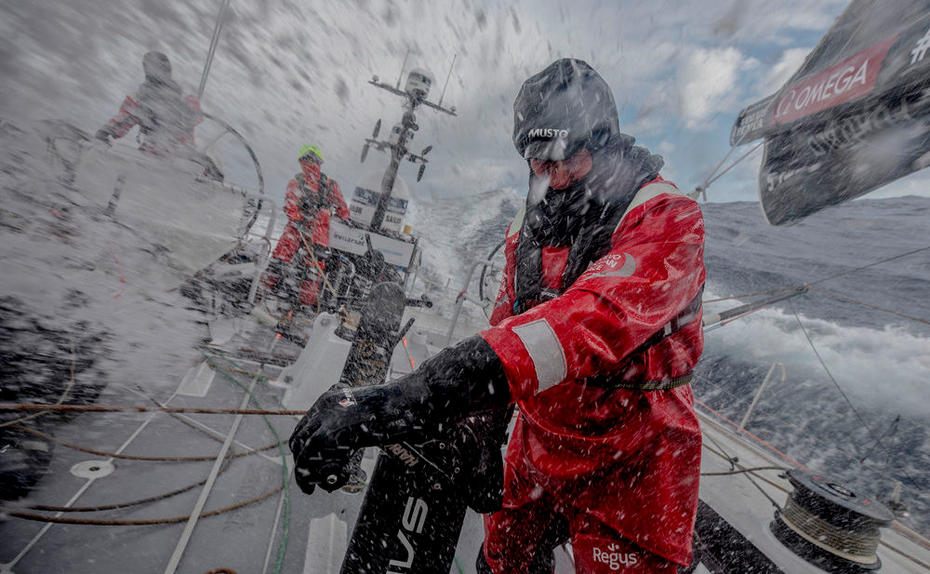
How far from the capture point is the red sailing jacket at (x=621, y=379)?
2.61ft

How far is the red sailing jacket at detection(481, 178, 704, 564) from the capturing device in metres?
0.80

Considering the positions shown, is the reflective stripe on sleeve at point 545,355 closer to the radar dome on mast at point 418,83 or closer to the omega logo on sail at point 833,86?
the omega logo on sail at point 833,86

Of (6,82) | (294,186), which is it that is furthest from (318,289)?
(6,82)

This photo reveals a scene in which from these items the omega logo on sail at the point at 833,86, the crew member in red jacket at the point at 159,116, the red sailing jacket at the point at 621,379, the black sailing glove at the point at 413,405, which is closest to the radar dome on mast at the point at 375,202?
the crew member in red jacket at the point at 159,116

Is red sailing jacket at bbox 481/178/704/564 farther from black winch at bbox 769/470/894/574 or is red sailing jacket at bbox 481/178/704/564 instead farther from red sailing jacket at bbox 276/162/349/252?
red sailing jacket at bbox 276/162/349/252

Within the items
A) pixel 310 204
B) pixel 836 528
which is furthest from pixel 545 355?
pixel 310 204

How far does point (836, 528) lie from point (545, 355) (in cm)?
222

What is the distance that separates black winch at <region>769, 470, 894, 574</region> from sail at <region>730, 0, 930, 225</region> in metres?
2.88

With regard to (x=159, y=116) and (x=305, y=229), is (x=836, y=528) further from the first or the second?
(x=305, y=229)

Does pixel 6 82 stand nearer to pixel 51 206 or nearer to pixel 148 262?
pixel 51 206

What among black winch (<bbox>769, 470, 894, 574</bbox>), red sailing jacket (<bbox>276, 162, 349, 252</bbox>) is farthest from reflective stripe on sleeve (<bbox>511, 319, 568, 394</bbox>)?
red sailing jacket (<bbox>276, 162, 349, 252</bbox>)

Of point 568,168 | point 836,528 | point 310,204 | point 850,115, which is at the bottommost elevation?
point 836,528

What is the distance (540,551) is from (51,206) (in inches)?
117

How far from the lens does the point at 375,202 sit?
11445 mm
